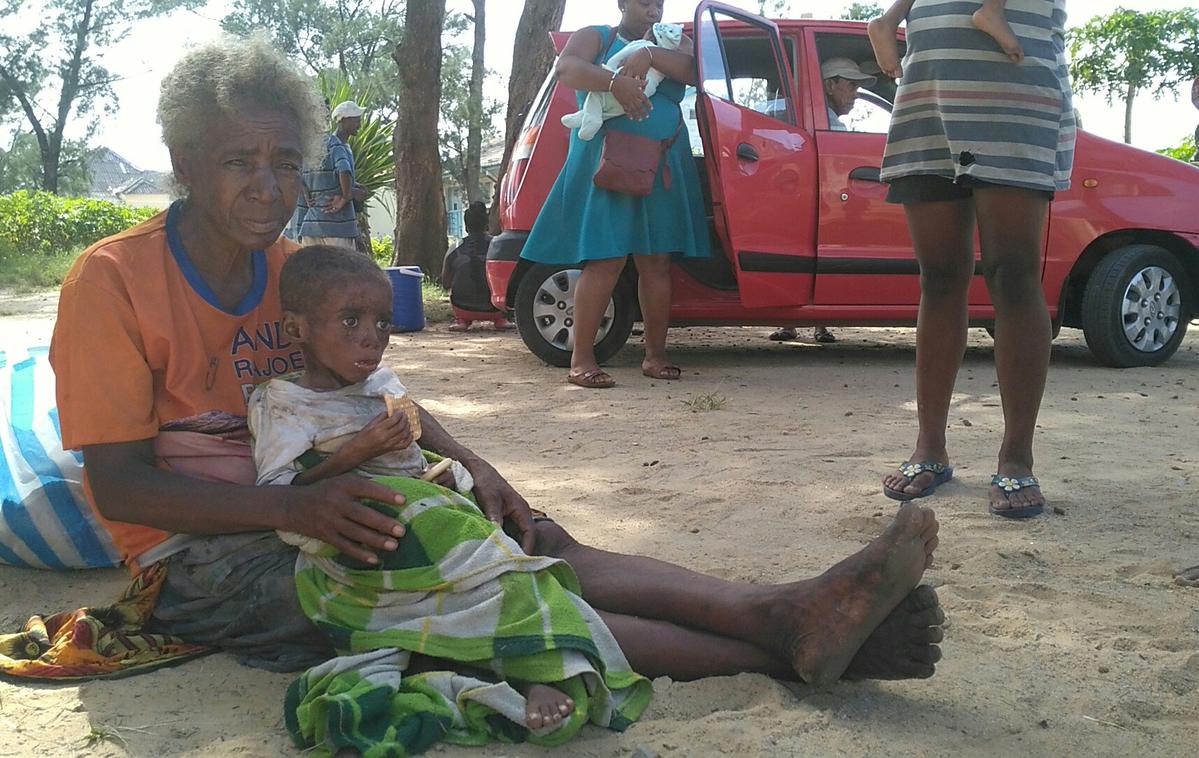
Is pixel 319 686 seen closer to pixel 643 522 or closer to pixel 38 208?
pixel 643 522

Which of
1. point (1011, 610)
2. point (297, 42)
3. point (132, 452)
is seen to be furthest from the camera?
point (297, 42)

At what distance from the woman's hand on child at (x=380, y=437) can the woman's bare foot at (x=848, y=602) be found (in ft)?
2.52

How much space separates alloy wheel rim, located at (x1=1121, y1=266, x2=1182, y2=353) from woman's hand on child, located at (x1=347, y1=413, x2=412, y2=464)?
5.26 m

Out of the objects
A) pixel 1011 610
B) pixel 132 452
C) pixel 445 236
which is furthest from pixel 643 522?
pixel 445 236

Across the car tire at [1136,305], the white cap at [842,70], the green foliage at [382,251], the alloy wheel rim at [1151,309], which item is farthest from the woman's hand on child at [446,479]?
the green foliage at [382,251]

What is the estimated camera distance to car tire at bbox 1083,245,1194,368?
6016 mm

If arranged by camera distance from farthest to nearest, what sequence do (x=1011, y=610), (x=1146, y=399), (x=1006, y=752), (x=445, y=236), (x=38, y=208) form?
(x=38, y=208), (x=445, y=236), (x=1146, y=399), (x=1011, y=610), (x=1006, y=752)

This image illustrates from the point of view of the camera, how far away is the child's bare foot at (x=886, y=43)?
11.1 feet

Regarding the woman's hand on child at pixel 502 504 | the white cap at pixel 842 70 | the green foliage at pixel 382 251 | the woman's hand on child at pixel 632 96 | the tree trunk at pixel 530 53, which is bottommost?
the woman's hand on child at pixel 502 504

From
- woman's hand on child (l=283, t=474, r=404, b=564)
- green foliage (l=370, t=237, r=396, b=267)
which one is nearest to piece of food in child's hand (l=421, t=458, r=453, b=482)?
woman's hand on child (l=283, t=474, r=404, b=564)

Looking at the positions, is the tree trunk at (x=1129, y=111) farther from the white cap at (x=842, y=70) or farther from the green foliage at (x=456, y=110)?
the white cap at (x=842, y=70)

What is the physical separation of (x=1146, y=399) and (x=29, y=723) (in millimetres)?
4847

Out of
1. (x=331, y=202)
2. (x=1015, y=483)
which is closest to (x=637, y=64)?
(x=1015, y=483)

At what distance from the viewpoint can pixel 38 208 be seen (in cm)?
1944
